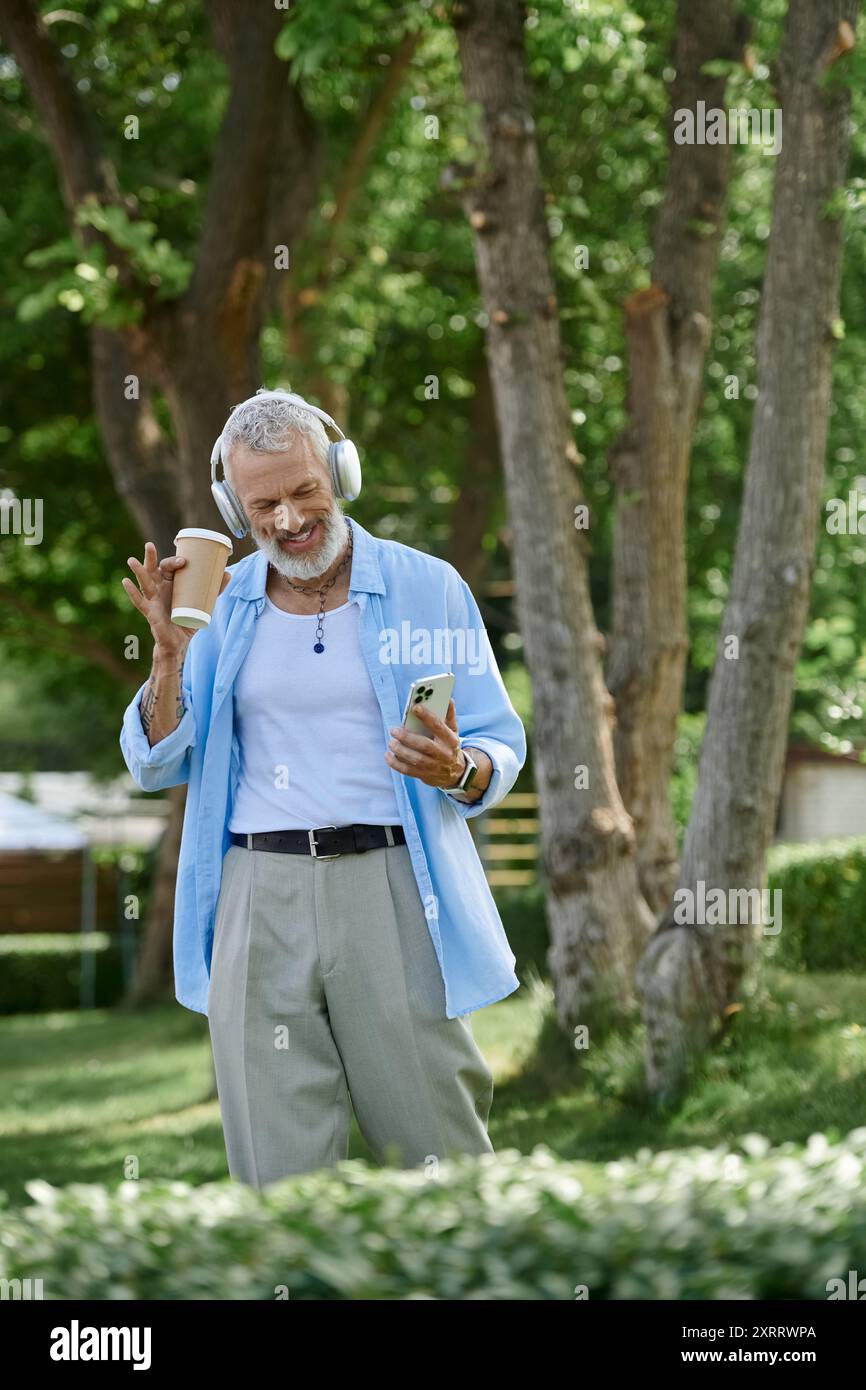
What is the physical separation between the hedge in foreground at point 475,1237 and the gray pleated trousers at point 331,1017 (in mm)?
911

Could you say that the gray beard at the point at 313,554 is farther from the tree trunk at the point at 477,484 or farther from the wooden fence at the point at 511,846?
the wooden fence at the point at 511,846

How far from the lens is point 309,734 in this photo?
362 centimetres

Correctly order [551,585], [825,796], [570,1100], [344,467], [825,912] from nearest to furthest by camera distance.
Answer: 1. [344,467]
2. [570,1100]
3. [551,585]
4. [825,912]
5. [825,796]

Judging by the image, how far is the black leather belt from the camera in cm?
353

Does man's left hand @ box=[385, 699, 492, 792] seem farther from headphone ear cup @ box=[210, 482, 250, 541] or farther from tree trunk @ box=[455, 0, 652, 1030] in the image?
tree trunk @ box=[455, 0, 652, 1030]

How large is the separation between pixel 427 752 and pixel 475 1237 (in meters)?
1.12

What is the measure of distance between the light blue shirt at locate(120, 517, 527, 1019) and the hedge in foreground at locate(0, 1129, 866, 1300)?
986mm

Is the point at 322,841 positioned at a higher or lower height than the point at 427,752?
lower

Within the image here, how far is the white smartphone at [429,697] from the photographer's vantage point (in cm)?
326

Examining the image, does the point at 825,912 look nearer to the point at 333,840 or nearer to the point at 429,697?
the point at 333,840

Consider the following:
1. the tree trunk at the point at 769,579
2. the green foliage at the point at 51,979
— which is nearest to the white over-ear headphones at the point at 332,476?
the tree trunk at the point at 769,579

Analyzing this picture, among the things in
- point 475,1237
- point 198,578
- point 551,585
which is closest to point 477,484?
point 551,585

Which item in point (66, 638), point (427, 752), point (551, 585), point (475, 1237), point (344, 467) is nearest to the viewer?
point (475, 1237)

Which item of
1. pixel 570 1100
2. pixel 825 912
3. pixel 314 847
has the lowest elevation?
pixel 570 1100
